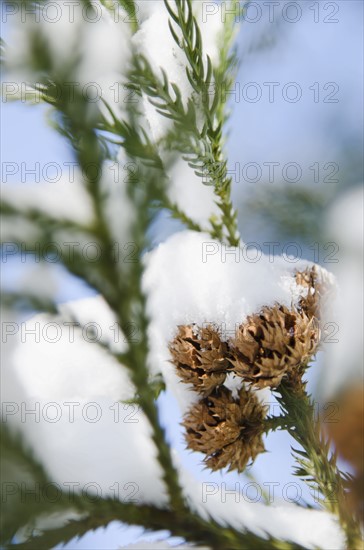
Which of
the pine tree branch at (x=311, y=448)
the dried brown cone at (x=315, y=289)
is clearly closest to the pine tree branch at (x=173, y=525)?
the pine tree branch at (x=311, y=448)

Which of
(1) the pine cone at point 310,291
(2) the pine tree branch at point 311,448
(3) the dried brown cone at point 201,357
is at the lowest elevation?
(2) the pine tree branch at point 311,448

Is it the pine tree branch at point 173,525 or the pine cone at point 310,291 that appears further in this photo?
the pine cone at point 310,291

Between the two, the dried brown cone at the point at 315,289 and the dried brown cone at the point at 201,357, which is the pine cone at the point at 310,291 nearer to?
the dried brown cone at the point at 315,289

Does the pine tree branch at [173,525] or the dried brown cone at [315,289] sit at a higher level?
the dried brown cone at [315,289]

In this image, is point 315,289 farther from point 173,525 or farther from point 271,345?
point 173,525

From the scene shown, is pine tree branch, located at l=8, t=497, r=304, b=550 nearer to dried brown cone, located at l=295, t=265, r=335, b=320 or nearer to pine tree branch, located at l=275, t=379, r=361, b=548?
pine tree branch, located at l=275, t=379, r=361, b=548

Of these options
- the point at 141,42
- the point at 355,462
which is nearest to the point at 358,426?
the point at 355,462
